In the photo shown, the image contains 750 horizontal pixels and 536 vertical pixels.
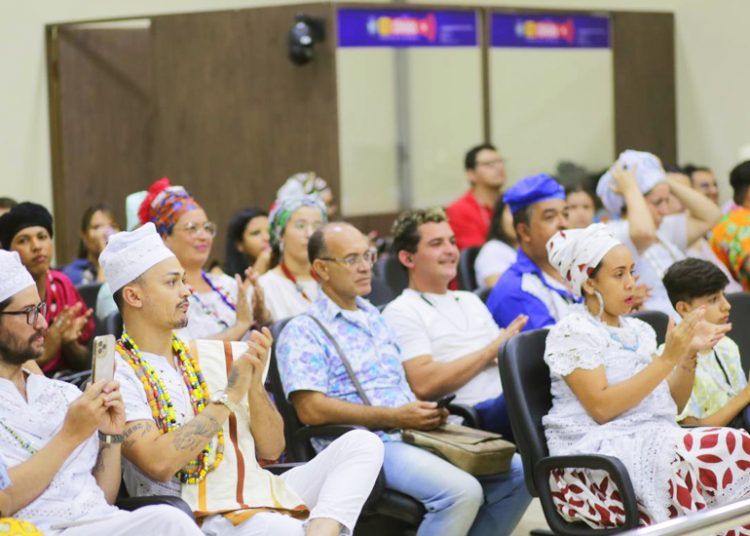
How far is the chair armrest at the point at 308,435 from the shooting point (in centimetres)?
388

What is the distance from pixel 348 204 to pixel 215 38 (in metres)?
1.46

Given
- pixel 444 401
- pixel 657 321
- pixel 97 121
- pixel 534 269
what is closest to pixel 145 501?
pixel 444 401

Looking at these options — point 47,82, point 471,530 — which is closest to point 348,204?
point 47,82

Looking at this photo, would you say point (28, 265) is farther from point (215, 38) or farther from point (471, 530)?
point (215, 38)

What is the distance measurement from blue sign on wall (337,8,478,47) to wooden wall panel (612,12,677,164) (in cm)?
149

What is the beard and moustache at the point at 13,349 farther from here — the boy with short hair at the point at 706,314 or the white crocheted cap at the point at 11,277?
the boy with short hair at the point at 706,314

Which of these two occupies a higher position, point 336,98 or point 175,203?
point 336,98

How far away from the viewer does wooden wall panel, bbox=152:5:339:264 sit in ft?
25.5

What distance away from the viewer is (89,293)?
5.54 metres

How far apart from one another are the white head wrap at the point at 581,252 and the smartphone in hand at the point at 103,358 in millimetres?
1518

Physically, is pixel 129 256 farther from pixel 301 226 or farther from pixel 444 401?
pixel 301 226

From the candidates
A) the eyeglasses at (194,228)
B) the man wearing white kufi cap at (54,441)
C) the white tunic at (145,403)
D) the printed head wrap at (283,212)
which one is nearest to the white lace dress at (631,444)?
the white tunic at (145,403)

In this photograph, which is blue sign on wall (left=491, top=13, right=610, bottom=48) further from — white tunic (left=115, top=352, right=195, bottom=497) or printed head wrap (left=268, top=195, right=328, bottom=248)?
white tunic (left=115, top=352, right=195, bottom=497)

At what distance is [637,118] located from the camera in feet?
32.0
